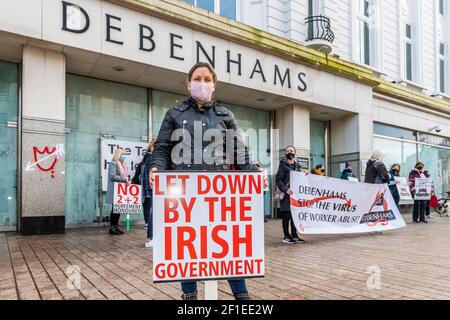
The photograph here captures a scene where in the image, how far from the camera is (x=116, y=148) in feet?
33.4

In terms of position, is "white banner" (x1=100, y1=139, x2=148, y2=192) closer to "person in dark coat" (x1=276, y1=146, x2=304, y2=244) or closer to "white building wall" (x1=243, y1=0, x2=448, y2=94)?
"person in dark coat" (x1=276, y1=146, x2=304, y2=244)

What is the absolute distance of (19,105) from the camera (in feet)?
29.1

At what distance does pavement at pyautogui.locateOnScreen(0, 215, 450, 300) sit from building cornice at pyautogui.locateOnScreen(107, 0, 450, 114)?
214 inches

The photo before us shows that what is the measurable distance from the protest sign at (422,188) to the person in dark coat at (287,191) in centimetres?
602

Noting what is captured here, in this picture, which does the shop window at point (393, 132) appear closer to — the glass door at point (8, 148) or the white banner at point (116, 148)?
the white banner at point (116, 148)

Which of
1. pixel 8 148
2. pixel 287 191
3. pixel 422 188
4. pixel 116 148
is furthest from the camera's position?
pixel 422 188

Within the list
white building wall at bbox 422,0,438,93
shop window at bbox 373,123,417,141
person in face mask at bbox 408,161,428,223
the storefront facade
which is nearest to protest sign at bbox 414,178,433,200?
person in face mask at bbox 408,161,428,223

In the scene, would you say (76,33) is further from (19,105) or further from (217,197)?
(217,197)

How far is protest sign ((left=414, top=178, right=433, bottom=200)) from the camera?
1155 centimetres

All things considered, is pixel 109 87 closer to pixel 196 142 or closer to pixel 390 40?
pixel 196 142

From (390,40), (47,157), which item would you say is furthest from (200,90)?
(390,40)

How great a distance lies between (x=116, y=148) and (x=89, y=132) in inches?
30.3

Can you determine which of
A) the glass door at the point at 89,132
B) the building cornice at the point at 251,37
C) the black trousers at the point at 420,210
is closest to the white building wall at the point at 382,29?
the building cornice at the point at 251,37

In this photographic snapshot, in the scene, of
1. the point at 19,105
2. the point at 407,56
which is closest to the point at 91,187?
the point at 19,105
